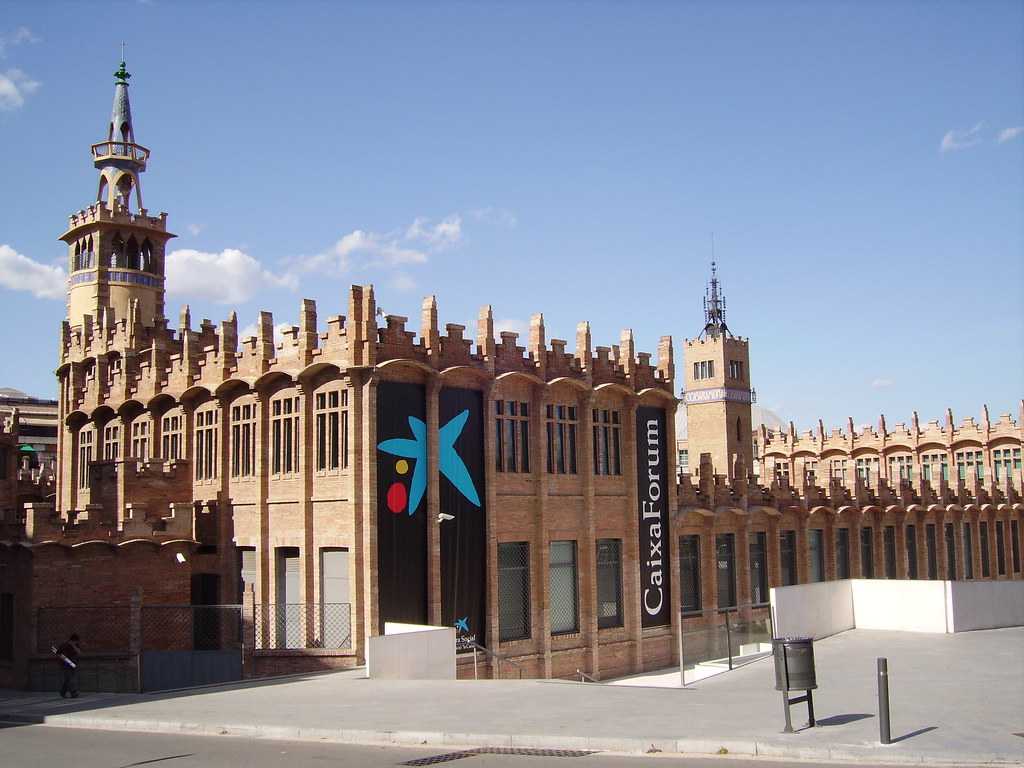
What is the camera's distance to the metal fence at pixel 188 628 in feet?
92.8

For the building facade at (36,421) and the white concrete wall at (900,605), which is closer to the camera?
the white concrete wall at (900,605)

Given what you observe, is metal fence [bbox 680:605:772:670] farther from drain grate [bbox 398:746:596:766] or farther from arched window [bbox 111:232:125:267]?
arched window [bbox 111:232:125:267]

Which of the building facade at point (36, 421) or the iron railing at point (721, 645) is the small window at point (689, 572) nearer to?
the iron railing at point (721, 645)

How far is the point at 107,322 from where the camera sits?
4088 centimetres

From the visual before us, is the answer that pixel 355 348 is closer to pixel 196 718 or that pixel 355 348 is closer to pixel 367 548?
pixel 367 548

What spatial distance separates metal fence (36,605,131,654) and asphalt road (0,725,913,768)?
379 inches

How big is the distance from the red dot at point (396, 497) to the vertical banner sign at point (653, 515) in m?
10.8

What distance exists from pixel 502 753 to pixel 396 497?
14434mm

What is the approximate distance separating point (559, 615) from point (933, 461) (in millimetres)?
41689

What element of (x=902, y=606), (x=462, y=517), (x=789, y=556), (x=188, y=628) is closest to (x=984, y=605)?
(x=902, y=606)

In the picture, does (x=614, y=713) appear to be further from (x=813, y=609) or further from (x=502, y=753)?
(x=813, y=609)

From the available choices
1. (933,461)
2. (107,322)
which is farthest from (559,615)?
(933,461)

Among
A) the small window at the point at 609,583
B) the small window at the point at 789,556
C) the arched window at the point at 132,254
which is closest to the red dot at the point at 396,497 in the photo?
the small window at the point at 609,583

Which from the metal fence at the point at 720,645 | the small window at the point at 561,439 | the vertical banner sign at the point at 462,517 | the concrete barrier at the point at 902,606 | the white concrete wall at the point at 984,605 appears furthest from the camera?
the small window at the point at 561,439
